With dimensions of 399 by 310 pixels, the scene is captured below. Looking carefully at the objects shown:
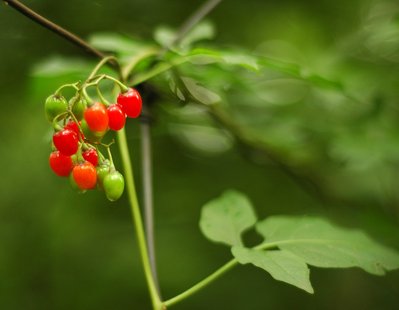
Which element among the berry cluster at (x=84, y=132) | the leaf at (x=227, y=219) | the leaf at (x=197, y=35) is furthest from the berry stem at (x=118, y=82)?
the leaf at (x=197, y=35)

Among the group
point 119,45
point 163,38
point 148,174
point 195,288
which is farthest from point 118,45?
point 195,288

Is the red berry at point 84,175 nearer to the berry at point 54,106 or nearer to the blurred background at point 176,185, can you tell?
the berry at point 54,106

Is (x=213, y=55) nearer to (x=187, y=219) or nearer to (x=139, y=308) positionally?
(x=187, y=219)

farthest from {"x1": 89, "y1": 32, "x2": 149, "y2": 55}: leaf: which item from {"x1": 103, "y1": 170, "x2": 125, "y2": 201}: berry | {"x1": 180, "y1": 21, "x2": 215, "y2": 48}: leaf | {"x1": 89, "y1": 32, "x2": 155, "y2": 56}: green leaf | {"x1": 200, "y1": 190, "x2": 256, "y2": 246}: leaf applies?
{"x1": 103, "y1": 170, "x2": 125, "y2": 201}: berry

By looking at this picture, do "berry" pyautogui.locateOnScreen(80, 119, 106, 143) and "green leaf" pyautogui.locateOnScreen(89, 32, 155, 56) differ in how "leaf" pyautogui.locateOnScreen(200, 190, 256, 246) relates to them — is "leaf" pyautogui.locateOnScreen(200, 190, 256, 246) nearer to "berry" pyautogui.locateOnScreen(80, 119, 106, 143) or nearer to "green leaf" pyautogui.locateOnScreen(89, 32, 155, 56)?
"berry" pyautogui.locateOnScreen(80, 119, 106, 143)

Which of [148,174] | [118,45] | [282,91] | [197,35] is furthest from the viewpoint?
[282,91]

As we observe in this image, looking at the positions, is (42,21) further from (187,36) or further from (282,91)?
(282,91)
